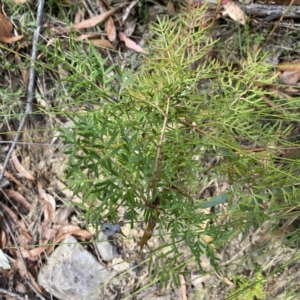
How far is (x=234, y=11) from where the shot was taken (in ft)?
5.92

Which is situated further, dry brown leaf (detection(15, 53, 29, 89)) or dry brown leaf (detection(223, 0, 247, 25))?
dry brown leaf (detection(15, 53, 29, 89))

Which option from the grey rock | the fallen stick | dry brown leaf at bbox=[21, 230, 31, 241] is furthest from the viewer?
dry brown leaf at bbox=[21, 230, 31, 241]

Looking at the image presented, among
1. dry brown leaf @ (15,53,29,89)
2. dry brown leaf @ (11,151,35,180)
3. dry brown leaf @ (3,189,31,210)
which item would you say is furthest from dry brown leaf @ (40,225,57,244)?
dry brown leaf @ (15,53,29,89)

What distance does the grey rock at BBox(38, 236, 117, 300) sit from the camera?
1865mm

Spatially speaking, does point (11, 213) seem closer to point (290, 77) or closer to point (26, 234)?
point (26, 234)

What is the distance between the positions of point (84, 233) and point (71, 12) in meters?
0.97

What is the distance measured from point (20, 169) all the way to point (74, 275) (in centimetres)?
54

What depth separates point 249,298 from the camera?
169 cm

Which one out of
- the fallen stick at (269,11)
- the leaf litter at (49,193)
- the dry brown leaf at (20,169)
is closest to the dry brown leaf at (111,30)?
the leaf litter at (49,193)

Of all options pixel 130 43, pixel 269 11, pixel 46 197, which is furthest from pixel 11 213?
pixel 269 11

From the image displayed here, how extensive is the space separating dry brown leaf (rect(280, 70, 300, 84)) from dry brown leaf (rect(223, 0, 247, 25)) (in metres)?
0.28

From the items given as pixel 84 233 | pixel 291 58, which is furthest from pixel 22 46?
pixel 291 58

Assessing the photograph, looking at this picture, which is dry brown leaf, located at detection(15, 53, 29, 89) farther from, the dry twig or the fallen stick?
the fallen stick

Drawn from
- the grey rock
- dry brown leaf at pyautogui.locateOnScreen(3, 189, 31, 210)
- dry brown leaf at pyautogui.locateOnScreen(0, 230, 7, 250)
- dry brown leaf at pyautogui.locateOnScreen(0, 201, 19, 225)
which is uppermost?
dry brown leaf at pyautogui.locateOnScreen(3, 189, 31, 210)
